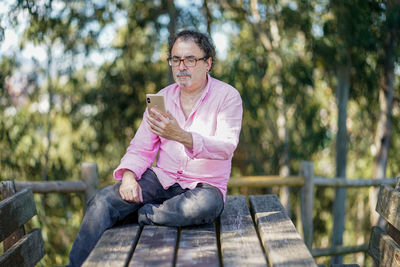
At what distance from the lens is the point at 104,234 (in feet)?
6.94

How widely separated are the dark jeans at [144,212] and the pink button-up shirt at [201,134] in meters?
0.11

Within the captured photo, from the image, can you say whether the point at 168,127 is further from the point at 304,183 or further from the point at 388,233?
the point at 304,183

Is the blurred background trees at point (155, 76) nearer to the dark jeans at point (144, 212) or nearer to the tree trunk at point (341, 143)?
the tree trunk at point (341, 143)

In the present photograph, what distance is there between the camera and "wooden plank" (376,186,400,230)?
2143mm

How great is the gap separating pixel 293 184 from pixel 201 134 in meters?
2.18

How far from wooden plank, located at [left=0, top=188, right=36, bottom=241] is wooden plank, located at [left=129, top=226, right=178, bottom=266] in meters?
0.58

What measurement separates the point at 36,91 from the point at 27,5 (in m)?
1.39

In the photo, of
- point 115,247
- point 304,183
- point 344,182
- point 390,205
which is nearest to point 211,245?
point 115,247

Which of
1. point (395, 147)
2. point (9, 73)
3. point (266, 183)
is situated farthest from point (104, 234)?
point (395, 147)

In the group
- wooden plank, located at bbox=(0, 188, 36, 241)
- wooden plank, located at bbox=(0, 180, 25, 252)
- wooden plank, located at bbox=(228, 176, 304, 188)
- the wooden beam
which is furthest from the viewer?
the wooden beam

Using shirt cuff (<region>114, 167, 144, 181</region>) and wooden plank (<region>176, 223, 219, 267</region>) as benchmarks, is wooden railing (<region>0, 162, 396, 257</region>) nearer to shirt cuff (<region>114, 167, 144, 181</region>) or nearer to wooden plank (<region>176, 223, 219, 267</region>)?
shirt cuff (<region>114, 167, 144, 181</region>)

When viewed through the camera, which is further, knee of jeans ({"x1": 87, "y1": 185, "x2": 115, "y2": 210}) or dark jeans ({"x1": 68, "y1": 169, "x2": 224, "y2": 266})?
knee of jeans ({"x1": 87, "y1": 185, "x2": 115, "y2": 210})

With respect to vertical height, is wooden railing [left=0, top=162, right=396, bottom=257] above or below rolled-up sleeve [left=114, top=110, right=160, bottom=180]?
below

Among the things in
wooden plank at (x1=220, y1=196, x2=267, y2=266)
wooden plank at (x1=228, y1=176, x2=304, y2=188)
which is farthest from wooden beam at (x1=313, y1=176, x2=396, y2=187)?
wooden plank at (x1=220, y1=196, x2=267, y2=266)
